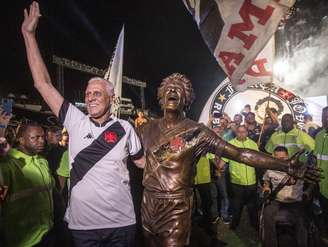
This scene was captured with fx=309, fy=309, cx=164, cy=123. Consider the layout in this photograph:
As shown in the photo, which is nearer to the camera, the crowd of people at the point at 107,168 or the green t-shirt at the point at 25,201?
the crowd of people at the point at 107,168

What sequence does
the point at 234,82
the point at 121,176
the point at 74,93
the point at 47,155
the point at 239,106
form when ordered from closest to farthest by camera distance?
1. the point at 121,176
2. the point at 47,155
3. the point at 234,82
4. the point at 74,93
5. the point at 239,106

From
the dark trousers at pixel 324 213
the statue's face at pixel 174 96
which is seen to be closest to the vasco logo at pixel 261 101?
the dark trousers at pixel 324 213

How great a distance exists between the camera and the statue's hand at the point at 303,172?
2.88 metres

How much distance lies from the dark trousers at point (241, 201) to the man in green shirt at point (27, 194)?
4.47 meters

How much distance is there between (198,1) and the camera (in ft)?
22.8

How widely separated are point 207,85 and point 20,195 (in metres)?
9.13

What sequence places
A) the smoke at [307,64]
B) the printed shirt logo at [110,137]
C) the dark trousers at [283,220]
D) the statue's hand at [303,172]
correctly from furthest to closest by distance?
the smoke at [307,64] < the dark trousers at [283,220] < the statue's hand at [303,172] < the printed shirt logo at [110,137]

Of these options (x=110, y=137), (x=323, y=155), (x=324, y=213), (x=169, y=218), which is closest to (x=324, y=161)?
(x=323, y=155)

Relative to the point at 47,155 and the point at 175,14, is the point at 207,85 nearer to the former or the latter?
the point at 175,14

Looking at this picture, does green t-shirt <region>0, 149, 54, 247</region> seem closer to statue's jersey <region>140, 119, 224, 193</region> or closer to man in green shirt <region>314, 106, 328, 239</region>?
statue's jersey <region>140, 119, 224, 193</region>

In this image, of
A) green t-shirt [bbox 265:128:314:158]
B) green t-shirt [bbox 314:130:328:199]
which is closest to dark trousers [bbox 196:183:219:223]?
green t-shirt [bbox 265:128:314:158]

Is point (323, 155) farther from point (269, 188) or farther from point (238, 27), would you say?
point (238, 27)

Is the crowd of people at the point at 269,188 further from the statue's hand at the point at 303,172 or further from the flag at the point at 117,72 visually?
the flag at the point at 117,72

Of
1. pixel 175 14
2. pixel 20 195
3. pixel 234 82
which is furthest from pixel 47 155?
pixel 175 14
